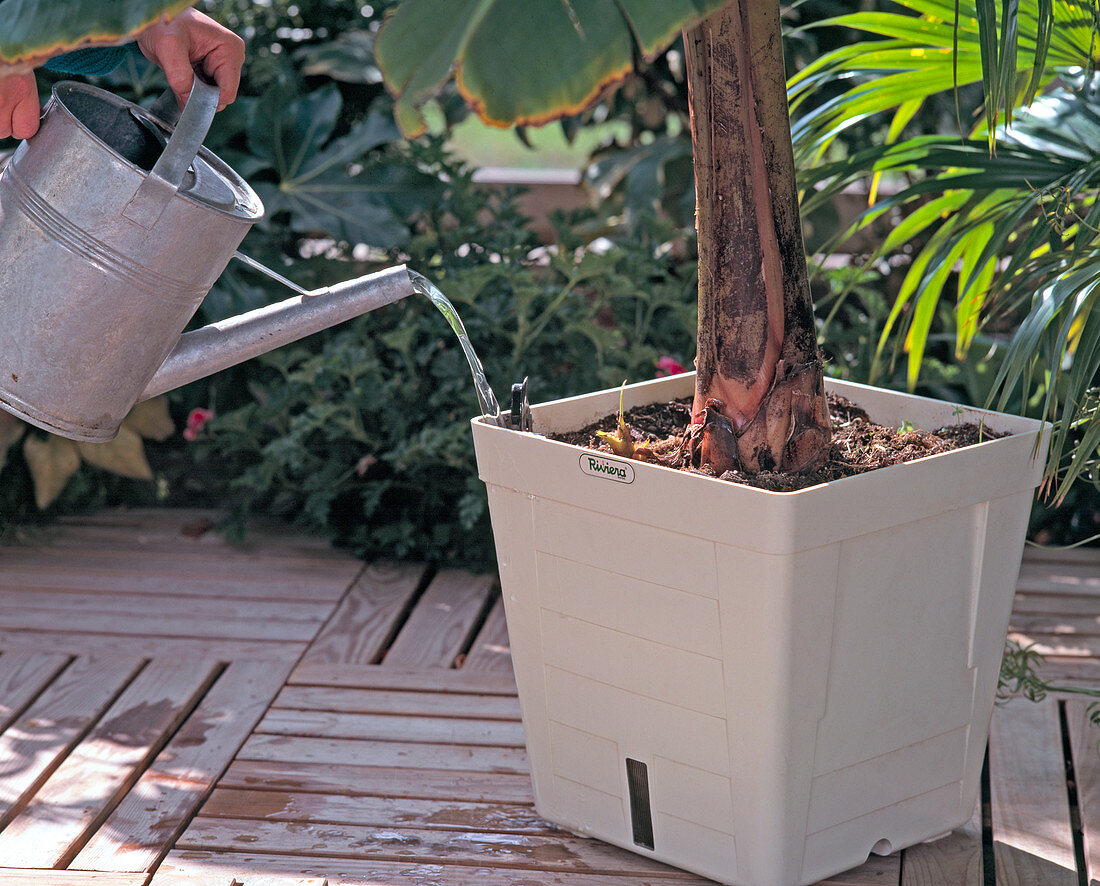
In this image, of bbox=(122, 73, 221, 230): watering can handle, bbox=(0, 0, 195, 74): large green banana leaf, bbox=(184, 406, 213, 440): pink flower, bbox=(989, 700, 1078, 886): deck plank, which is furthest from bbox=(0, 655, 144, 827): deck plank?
bbox=(989, 700, 1078, 886): deck plank

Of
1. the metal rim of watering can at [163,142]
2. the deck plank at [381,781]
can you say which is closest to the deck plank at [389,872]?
the deck plank at [381,781]

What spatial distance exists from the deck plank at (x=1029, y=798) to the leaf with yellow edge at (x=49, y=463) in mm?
1643

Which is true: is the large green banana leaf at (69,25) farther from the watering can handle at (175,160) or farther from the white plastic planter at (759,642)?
the white plastic planter at (759,642)

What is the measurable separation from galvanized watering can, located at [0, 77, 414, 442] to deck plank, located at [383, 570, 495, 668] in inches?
28.5

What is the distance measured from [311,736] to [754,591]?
2.41 ft

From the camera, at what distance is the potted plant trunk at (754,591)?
1.00 m

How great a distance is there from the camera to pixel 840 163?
129cm

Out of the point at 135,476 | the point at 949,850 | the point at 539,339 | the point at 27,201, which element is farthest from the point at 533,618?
the point at 135,476

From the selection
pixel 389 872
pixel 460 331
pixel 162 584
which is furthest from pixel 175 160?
pixel 162 584

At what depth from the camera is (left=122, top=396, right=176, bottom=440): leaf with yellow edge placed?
2.13 metres

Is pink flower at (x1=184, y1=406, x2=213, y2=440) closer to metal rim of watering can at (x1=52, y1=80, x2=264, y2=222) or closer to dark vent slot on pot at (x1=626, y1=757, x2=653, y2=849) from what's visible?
metal rim of watering can at (x1=52, y1=80, x2=264, y2=222)

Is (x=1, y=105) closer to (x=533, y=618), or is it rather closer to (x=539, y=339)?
(x=533, y=618)

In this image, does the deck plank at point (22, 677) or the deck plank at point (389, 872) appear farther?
the deck plank at point (22, 677)

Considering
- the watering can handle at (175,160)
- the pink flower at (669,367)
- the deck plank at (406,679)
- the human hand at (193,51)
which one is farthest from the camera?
the pink flower at (669,367)
